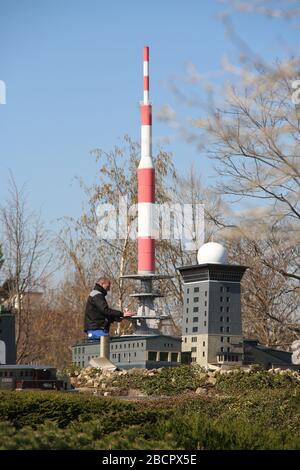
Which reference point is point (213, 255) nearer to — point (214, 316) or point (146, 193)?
point (214, 316)

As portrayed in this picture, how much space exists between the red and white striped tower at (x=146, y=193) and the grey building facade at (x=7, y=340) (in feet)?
20.8

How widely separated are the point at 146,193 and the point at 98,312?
21.6ft

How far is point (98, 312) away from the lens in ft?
99.7

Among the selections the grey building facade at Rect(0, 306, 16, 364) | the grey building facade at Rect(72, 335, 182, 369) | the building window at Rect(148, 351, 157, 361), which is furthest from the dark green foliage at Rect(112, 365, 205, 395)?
the grey building facade at Rect(0, 306, 16, 364)

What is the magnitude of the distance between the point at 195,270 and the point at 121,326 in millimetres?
15475

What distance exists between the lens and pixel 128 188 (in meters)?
43.7

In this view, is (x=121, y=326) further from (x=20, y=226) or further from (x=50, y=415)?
(x=50, y=415)

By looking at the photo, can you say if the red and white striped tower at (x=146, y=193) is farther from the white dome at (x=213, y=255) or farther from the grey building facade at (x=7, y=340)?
the grey building facade at (x=7, y=340)

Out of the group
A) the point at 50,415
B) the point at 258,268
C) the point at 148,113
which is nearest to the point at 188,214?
the point at 258,268

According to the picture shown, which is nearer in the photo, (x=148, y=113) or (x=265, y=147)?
(x=265, y=147)

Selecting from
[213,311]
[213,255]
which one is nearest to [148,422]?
[213,311]

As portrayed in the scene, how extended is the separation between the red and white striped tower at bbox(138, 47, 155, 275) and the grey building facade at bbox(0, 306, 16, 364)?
634 cm

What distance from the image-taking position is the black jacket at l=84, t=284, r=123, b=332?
30.0 metres
